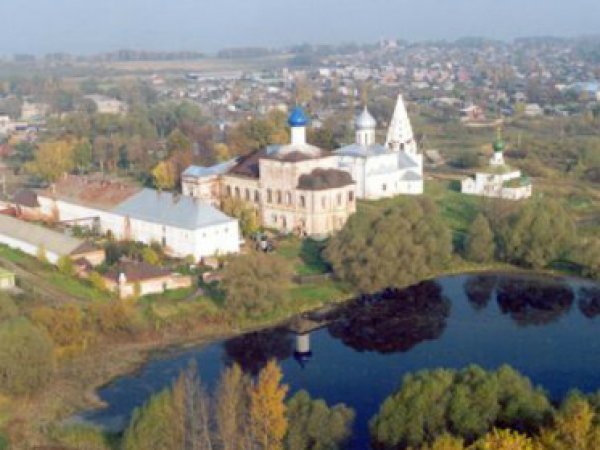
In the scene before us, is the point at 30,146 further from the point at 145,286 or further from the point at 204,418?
the point at 204,418

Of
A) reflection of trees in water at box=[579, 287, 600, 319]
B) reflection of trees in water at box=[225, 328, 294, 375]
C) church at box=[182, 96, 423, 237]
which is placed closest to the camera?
reflection of trees in water at box=[225, 328, 294, 375]

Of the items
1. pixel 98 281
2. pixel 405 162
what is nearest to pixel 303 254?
pixel 98 281

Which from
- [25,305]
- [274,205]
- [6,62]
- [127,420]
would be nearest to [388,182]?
[274,205]

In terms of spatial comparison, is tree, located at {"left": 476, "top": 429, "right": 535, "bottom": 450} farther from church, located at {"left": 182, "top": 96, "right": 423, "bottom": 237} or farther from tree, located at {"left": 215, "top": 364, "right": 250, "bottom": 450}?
church, located at {"left": 182, "top": 96, "right": 423, "bottom": 237}

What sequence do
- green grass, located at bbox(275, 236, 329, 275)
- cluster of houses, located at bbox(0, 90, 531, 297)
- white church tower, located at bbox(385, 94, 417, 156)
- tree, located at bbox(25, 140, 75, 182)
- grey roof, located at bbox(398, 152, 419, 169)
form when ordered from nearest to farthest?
green grass, located at bbox(275, 236, 329, 275), cluster of houses, located at bbox(0, 90, 531, 297), grey roof, located at bbox(398, 152, 419, 169), white church tower, located at bbox(385, 94, 417, 156), tree, located at bbox(25, 140, 75, 182)

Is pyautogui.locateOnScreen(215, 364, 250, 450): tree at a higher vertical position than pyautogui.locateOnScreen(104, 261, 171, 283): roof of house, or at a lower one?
higher

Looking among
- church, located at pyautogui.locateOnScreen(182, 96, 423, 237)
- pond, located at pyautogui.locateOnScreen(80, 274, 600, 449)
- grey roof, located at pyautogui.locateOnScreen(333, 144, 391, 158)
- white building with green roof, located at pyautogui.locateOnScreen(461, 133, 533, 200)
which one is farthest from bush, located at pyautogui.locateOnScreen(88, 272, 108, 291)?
white building with green roof, located at pyautogui.locateOnScreen(461, 133, 533, 200)

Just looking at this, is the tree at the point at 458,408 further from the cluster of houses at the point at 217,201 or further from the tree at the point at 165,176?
the tree at the point at 165,176
